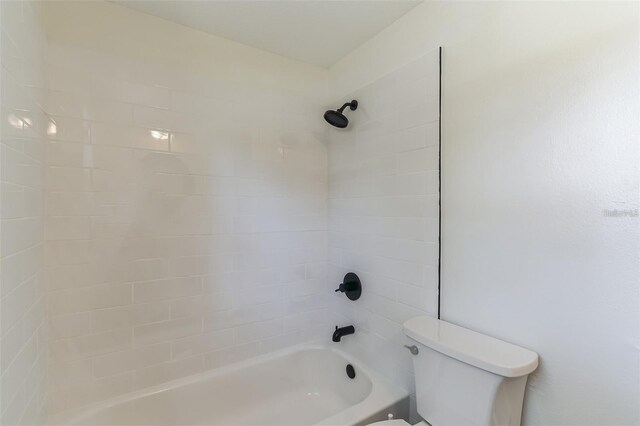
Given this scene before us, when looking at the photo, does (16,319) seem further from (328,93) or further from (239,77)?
(328,93)

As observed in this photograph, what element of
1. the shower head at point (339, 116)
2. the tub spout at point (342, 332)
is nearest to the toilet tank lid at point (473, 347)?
the tub spout at point (342, 332)

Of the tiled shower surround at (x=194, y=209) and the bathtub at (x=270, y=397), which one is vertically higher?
the tiled shower surround at (x=194, y=209)

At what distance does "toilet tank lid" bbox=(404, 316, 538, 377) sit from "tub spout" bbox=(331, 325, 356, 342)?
1.95 feet

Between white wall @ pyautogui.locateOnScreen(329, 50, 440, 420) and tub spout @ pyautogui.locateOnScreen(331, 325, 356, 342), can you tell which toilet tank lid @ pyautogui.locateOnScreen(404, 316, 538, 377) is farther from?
tub spout @ pyautogui.locateOnScreen(331, 325, 356, 342)

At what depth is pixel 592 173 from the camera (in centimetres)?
87

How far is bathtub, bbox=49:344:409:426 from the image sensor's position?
1.38m

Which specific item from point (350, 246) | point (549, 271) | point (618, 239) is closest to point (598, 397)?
point (549, 271)

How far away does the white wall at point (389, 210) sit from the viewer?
1367 mm

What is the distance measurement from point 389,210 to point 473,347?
29.4 inches

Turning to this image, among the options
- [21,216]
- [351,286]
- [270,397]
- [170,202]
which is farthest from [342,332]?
[21,216]

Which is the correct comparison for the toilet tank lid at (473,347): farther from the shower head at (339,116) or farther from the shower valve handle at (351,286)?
the shower head at (339,116)

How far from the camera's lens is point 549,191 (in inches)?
37.7

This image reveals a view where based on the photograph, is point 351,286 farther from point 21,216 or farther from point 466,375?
point 21,216

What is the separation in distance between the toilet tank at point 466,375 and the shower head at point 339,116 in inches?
47.0
